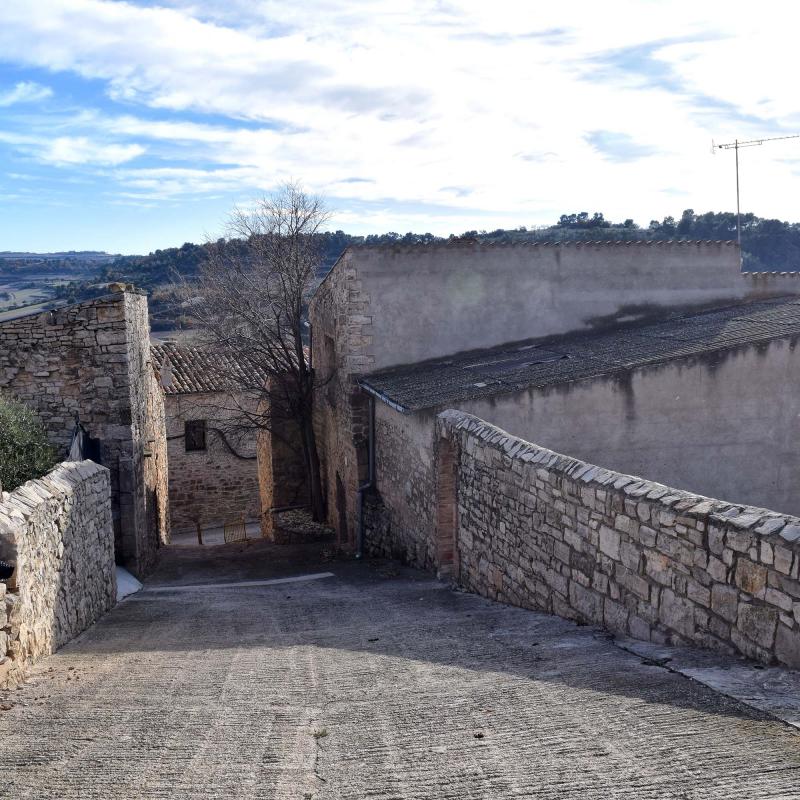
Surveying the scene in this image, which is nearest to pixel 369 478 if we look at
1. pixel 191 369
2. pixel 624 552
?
pixel 624 552

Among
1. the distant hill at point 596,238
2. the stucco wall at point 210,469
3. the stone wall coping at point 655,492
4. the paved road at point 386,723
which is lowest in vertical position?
the stucco wall at point 210,469

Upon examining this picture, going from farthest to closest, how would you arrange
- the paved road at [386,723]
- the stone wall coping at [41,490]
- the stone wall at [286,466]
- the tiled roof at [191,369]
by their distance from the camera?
the tiled roof at [191,369], the stone wall at [286,466], the stone wall coping at [41,490], the paved road at [386,723]

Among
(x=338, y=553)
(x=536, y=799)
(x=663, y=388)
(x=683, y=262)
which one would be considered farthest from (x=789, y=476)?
(x=536, y=799)

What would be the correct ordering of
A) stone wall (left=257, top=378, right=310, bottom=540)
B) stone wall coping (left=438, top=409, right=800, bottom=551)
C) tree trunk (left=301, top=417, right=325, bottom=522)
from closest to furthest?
stone wall coping (left=438, top=409, right=800, bottom=551)
tree trunk (left=301, top=417, right=325, bottom=522)
stone wall (left=257, top=378, right=310, bottom=540)

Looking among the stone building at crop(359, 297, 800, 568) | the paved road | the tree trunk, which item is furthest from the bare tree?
the paved road

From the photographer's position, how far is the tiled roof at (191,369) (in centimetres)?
2350

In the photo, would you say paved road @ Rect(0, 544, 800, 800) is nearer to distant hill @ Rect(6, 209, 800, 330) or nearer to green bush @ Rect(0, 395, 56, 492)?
green bush @ Rect(0, 395, 56, 492)

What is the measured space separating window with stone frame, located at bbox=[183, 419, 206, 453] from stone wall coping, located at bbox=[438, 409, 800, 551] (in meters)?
15.9

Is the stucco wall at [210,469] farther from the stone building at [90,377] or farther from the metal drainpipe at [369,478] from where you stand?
the stone building at [90,377]

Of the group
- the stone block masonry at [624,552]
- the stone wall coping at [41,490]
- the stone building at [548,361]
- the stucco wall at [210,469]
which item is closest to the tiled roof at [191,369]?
the stucco wall at [210,469]

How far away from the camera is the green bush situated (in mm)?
9085

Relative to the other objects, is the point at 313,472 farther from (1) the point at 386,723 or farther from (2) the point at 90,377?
(1) the point at 386,723

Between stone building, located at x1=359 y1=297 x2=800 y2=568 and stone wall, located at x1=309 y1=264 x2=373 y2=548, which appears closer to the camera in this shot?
stone building, located at x1=359 y1=297 x2=800 y2=568

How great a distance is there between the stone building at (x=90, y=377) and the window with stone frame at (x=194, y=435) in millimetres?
10436
